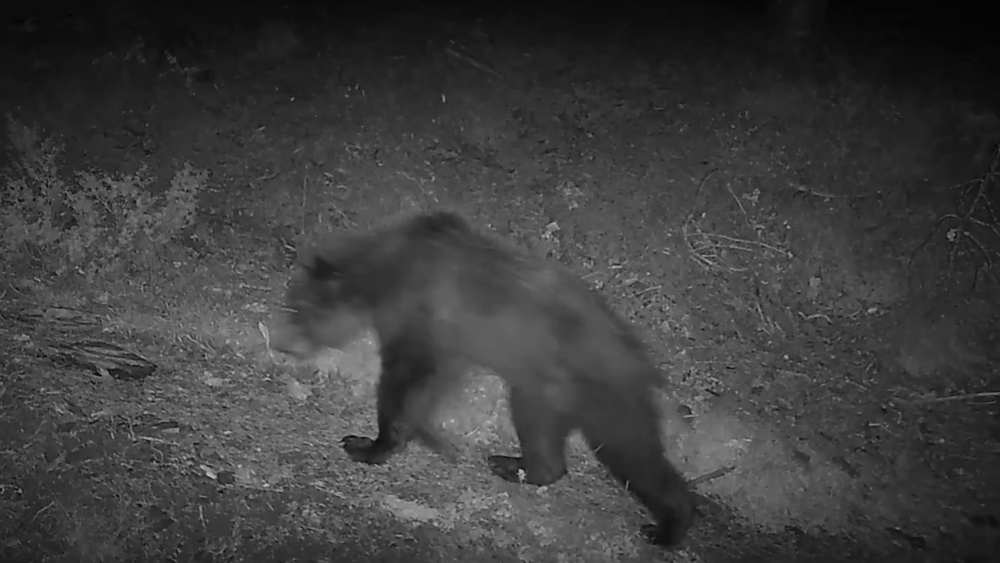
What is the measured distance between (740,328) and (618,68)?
0.45m

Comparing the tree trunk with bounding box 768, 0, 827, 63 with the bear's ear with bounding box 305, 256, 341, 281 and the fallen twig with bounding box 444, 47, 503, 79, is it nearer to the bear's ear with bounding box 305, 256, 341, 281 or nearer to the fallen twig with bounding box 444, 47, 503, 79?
the fallen twig with bounding box 444, 47, 503, 79

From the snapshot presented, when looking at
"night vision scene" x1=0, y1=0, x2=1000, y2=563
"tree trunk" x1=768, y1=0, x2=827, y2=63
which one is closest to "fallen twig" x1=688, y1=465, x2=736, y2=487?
"night vision scene" x1=0, y1=0, x2=1000, y2=563

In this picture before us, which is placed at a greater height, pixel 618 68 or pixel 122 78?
pixel 618 68

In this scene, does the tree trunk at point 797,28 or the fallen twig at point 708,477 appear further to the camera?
the fallen twig at point 708,477

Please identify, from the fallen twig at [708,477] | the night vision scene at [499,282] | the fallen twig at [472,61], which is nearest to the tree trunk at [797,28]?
the night vision scene at [499,282]

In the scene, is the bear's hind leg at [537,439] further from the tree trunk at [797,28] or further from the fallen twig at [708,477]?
the tree trunk at [797,28]

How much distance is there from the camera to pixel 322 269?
1591mm

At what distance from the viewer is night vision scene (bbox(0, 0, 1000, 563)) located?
142cm

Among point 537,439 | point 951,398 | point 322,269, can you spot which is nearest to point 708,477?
point 537,439

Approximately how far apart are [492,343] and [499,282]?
0.11m

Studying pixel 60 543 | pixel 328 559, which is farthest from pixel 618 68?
pixel 60 543

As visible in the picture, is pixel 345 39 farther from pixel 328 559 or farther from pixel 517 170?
pixel 328 559

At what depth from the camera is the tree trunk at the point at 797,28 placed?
137 cm

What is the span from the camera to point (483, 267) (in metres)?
1.53
